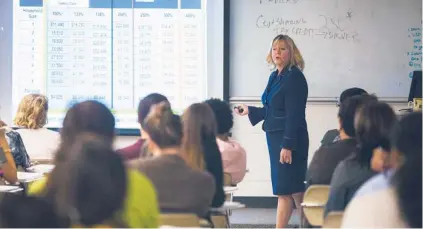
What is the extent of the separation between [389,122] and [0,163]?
2.33 meters

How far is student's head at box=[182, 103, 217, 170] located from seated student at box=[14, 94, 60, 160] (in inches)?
70.5

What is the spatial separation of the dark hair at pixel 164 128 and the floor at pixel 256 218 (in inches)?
124

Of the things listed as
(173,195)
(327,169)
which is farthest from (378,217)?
(327,169)

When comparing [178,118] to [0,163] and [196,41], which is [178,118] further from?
[196,41]

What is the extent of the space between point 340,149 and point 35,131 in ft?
7.56

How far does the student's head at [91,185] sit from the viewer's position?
202 centimetres

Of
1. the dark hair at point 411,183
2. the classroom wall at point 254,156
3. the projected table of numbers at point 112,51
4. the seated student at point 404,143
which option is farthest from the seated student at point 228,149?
the classroom wall at point 254,156

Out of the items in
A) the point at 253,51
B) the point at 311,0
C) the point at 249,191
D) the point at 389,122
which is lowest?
the point at 249,191

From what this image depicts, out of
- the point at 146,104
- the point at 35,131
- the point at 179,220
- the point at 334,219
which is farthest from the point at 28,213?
the point at 35,131

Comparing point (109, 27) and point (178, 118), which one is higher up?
point (109, 27)

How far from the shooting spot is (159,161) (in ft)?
9.89

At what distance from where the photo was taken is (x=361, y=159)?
331 centimetres

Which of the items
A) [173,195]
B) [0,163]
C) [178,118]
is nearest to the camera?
[173,195]

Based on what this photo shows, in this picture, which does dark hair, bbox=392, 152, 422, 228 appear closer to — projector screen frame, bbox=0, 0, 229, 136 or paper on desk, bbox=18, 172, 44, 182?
paper on desk, bbox=18, 172, 44, 182
